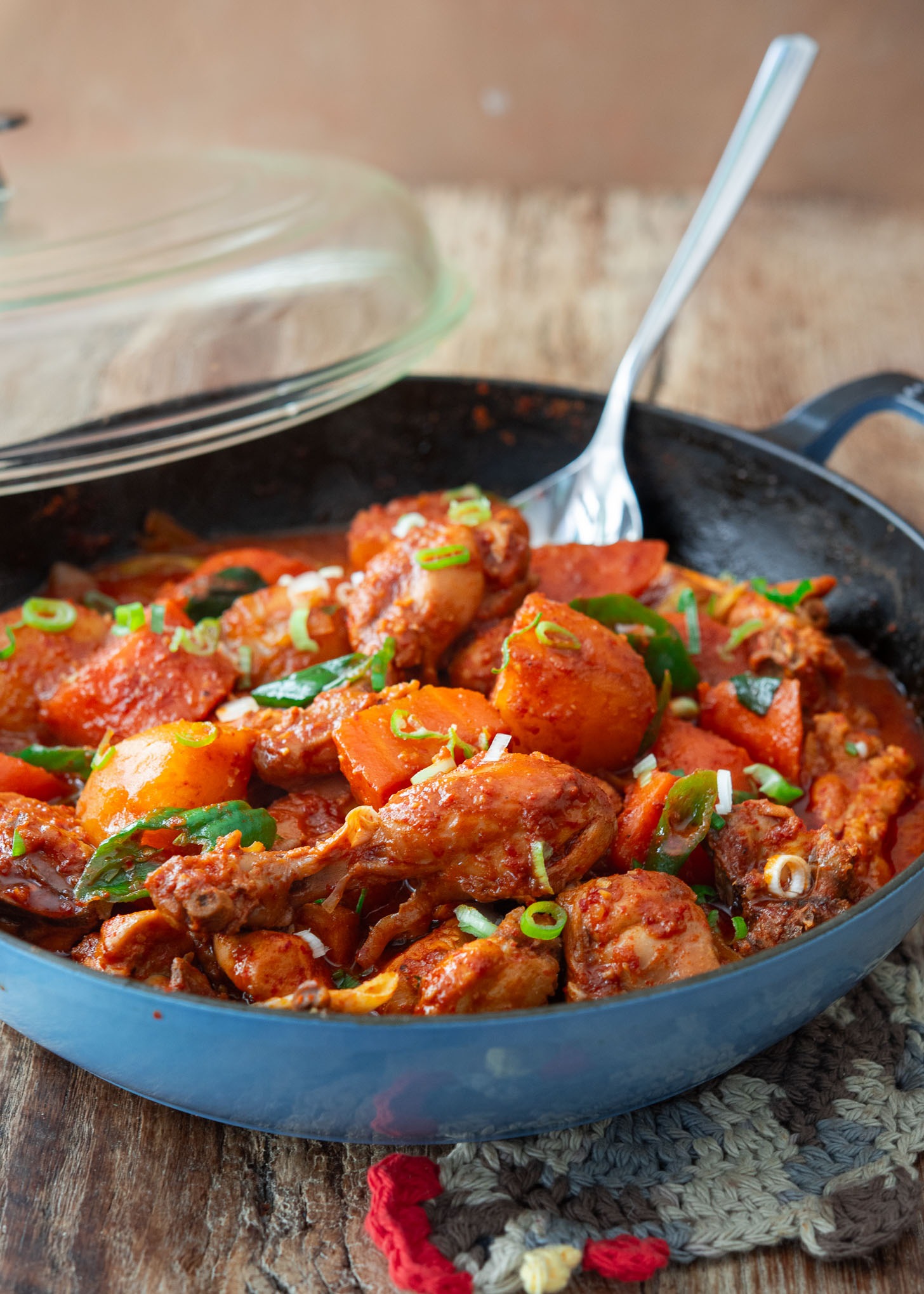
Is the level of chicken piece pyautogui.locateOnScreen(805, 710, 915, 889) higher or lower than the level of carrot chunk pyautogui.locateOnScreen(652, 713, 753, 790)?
lower

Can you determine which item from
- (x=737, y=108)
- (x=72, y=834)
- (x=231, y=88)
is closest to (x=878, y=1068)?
(x=72, y=834)

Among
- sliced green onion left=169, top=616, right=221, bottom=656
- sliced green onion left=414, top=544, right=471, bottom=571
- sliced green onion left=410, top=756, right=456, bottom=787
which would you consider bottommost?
sliced green onion left=169, top=616, right=221, bottom=656

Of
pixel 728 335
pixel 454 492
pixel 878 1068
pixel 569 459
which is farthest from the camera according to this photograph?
pixel 728 335

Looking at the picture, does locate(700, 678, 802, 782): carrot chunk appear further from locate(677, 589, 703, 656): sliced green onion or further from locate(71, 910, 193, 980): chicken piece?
locate(71, 910, 193, 980): chicken piece

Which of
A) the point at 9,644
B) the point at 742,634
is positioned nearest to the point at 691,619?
the point at 742,634

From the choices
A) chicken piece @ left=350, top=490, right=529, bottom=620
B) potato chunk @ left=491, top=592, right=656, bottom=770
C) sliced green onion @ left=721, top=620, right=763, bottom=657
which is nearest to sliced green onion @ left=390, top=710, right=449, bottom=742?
potato chunk @ left=491, top=592, right=656, bottom=770

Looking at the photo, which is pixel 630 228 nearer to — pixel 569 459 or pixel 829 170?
pixel 829 170
